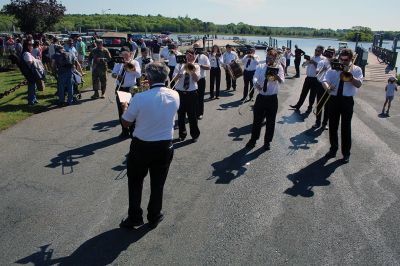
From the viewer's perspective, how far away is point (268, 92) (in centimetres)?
808

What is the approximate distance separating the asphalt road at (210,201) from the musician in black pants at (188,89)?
360 millimetres

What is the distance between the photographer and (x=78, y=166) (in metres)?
7.15

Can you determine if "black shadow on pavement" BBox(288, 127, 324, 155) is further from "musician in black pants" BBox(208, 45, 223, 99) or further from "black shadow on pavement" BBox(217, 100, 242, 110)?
"musician in black pants" BBox(208, 45, 223, 99)

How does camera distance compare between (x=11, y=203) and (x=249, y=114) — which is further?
(x=249, y=114)

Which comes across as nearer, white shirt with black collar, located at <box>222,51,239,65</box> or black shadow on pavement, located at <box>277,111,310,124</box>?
black shadow on pavement, located at <box>277,111,310,124</box>

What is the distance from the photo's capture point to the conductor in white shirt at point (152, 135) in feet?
14.9

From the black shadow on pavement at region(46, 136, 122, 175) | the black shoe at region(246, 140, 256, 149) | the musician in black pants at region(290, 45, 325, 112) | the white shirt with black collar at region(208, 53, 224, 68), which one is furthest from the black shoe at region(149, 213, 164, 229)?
the white shirt with black collar at region(208, 53, 224, 68)

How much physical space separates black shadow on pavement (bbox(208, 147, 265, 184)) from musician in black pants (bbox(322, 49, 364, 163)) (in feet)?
5.35

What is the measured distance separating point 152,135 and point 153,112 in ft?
1.03

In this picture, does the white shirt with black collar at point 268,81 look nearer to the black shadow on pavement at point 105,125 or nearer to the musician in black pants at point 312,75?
the musician in black pants at point 312,75

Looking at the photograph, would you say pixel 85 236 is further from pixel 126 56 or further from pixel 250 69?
pixel 250 69

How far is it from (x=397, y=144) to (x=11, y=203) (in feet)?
27.5

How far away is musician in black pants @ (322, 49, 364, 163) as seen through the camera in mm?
7352

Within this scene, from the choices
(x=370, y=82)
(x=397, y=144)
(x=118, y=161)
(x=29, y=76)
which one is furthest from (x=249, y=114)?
(x=370, y=82)
